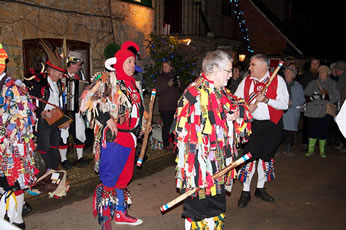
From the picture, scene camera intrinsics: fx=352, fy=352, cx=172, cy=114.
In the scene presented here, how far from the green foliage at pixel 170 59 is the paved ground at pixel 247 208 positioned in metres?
3.09

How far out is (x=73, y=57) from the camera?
657cm

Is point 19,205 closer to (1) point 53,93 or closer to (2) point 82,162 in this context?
(1) point 53,93

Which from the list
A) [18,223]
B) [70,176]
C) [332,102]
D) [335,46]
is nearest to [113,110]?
[18,223]

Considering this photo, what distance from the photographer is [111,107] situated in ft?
13.5

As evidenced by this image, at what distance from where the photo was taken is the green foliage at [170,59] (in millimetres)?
9375

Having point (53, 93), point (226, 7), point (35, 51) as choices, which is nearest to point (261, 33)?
point (226, 7)

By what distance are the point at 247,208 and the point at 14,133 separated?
133 inches

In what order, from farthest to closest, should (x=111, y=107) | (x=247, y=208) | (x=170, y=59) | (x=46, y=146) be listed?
(x=170, y=59) → (x=46, y=146) → (x=247, y=208) → (x=111, y=107)

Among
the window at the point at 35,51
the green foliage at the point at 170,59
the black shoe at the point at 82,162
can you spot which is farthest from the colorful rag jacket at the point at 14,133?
the green foliage at the point at 170,59

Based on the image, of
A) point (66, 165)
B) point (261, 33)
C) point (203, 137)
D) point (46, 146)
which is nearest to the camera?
point (203, 137)

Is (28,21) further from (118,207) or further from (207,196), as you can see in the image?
(207,196)

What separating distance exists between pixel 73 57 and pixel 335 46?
69.8ft

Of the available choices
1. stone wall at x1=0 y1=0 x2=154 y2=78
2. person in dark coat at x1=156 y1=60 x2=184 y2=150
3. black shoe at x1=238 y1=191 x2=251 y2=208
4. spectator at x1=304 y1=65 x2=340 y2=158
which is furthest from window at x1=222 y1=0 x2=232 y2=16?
black shoe at x1=238 y1=191 x2=251 y2=208

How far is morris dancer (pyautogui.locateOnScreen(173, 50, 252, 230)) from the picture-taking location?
3.37 metres
